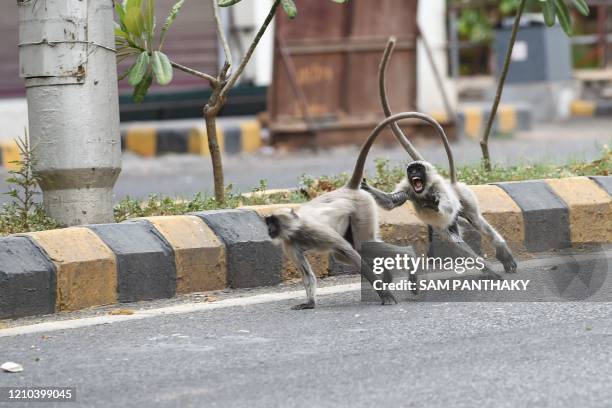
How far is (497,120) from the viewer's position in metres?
14.1

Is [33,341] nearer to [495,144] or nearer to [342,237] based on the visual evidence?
[342,237]

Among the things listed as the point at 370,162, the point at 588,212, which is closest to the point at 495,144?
the point at 370,162

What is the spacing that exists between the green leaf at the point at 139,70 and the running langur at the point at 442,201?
44.5 inches

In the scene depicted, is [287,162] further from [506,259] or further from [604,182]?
[506,259]

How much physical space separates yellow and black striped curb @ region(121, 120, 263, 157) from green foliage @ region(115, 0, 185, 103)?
20.3 ft

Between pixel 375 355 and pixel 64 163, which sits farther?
pixel 64 163

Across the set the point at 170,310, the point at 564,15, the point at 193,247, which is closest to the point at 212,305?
the point at 170,310

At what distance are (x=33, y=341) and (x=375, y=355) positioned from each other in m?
1.33

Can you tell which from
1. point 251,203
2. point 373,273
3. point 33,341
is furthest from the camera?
point 251,203

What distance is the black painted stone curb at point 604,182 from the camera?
6898 millimetres

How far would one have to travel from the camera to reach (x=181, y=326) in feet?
16.2

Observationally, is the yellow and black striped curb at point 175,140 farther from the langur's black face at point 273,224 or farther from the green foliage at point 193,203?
the langur's black face at point 273,224

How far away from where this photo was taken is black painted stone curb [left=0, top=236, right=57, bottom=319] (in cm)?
509

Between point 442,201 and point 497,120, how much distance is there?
8.69 metres
